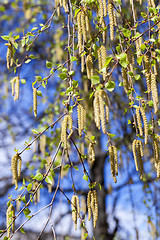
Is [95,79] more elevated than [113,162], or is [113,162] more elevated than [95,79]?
[95,79]

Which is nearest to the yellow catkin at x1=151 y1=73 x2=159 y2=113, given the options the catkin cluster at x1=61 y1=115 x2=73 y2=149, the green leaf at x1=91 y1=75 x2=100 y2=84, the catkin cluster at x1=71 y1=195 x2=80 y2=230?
the green leaf at x1=91 y1=75 x2=100 y2=84

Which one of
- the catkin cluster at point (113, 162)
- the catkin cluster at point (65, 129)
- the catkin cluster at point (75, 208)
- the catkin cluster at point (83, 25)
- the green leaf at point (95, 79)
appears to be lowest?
the catkin cluster at point (75, 208)

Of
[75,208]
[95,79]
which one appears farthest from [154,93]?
[75,208]

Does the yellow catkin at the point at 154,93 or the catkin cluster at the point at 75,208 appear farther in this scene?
the catkin cluster at the point at 75,208

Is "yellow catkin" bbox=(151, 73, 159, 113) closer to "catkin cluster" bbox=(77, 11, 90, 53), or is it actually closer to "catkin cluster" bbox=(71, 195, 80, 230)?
"catkin cluster" bbox=(77, 11, 90, 53)

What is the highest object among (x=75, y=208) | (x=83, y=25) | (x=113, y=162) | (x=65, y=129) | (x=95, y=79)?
(x=83, y=25)

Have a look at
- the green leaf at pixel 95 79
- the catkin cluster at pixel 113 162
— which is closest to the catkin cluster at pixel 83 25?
the green leaf at pixel 95 79

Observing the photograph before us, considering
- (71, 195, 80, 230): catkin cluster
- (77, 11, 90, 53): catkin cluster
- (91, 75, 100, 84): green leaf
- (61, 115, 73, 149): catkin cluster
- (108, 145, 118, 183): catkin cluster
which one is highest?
(77, 11, 90, 53): catkin cluster

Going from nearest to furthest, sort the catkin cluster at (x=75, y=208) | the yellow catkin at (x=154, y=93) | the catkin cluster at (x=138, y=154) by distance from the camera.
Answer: the yellow catkin at (x=154, y=93) < the catkin cluster at (x=138, y=154) < the catkin cluster at (x=75, y=208)

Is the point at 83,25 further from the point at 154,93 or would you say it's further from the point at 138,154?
the point at 138,154

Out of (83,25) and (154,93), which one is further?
(83,25)

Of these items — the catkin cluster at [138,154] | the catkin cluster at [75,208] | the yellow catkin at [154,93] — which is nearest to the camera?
the yellow catkin at [154,93]

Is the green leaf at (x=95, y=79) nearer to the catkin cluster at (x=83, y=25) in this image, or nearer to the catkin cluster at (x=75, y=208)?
the catkin cluster at (x=83, y=25)

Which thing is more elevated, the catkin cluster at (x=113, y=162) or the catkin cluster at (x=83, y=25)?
the catkin cluster at (x=83, y=25)
